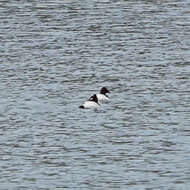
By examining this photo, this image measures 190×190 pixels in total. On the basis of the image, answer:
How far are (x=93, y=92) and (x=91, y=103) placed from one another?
17.1ft

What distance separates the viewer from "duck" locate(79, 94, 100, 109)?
53188 mm

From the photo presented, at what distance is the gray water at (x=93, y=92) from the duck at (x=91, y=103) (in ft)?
1.01

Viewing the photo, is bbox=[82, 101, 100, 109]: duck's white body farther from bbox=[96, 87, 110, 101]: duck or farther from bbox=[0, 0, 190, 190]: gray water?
bbox=[96, 87, 110, 101]: duck

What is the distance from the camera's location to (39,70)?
2549 inches

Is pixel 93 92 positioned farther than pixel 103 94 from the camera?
Yes

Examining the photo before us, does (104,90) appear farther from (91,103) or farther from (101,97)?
(91,103)

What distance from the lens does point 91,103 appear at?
176ft

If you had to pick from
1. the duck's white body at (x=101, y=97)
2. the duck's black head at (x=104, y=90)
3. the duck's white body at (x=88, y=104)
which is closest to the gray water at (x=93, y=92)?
the duck's white body at (x=88, y=104)

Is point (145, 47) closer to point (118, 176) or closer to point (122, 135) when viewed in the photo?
point (122, 135)

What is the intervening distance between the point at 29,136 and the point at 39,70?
721 inches

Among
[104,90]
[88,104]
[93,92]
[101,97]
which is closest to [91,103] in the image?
[88,104]

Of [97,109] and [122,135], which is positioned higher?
[97,109]

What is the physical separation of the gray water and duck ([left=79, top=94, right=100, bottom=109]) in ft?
1.01

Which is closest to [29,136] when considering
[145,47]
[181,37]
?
[145,47]
